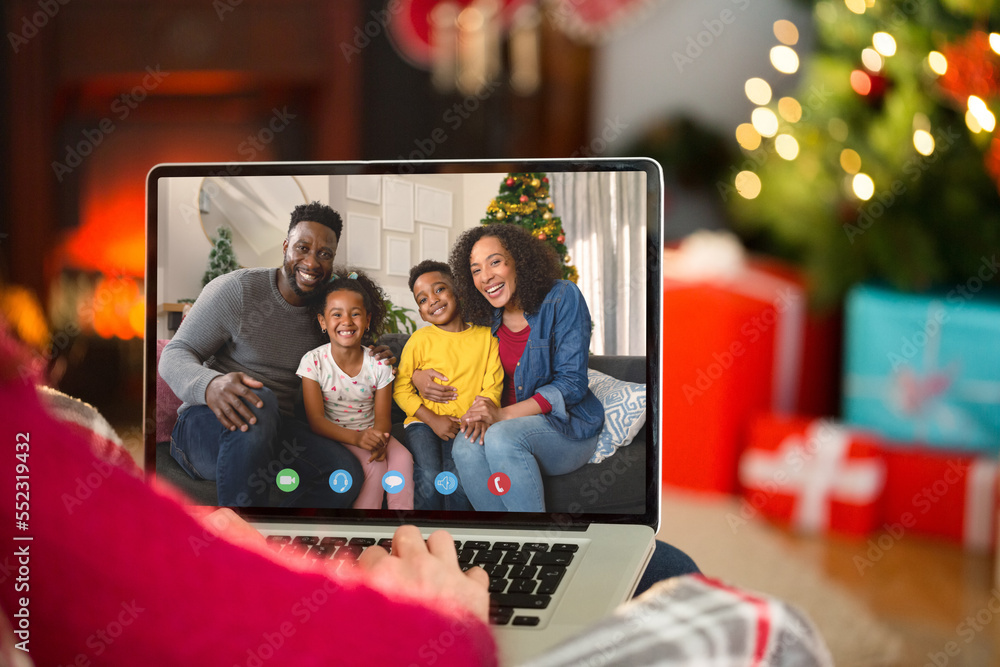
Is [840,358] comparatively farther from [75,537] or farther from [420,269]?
[75,537]

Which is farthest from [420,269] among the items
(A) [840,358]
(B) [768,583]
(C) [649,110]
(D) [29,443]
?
(C) [649,110]

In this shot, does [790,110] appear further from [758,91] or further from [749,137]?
[758,91]

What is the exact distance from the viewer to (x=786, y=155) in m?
1.84

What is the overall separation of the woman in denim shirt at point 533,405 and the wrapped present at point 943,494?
1.36 meters

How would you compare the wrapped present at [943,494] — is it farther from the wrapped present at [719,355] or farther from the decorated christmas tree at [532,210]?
the decorated christmas tree at [532,210]

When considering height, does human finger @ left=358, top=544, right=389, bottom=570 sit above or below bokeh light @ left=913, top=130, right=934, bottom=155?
below

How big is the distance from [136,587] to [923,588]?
59.8 inches

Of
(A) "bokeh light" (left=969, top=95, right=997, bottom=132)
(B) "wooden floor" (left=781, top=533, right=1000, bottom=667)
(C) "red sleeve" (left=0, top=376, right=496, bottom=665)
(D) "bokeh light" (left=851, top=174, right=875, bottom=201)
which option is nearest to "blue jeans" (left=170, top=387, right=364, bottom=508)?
(C) "red sleeve" (left=0, top=376, right=496, bottom=665)

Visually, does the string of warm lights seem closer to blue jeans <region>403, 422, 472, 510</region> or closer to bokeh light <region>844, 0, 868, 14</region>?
bokeh light <region>844, 0, 868, 14</region>

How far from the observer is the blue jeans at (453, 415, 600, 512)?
0.58m

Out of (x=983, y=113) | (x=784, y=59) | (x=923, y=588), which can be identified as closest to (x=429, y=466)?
(x=983, y=113)

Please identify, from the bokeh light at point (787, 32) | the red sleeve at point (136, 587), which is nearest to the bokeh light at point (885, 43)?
the bokeh light at point (787, 32)

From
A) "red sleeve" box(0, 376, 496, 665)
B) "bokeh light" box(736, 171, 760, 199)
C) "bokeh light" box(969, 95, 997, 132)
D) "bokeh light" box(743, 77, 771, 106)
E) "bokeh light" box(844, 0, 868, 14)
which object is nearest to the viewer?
"red sleeve" box(0, 376, 496, 665)

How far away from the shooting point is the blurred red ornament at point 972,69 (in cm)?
125
